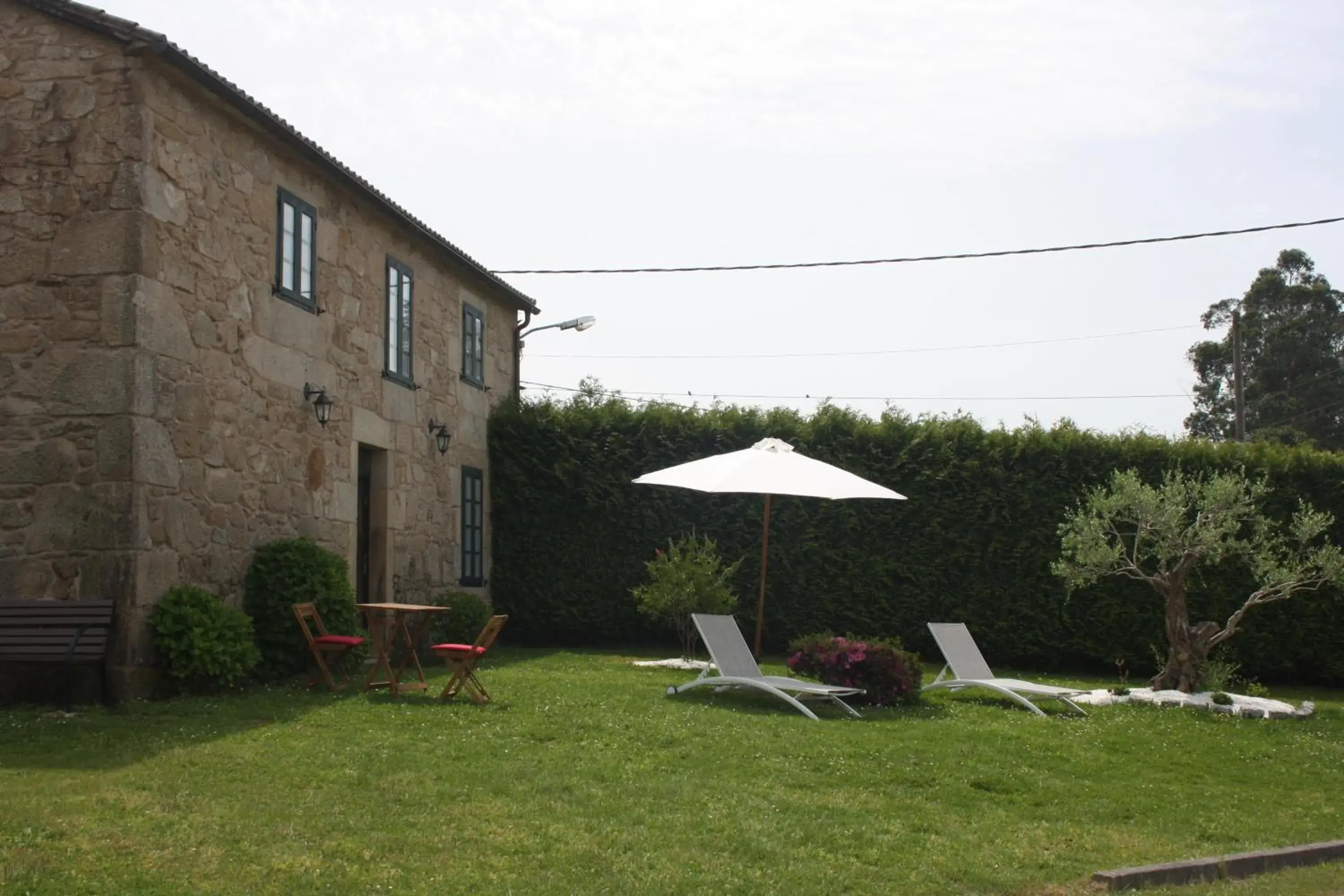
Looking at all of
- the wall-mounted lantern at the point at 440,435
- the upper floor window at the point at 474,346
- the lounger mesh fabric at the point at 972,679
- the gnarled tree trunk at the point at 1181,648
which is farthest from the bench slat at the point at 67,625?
the gnarled tree trunk at the point at 1181,648

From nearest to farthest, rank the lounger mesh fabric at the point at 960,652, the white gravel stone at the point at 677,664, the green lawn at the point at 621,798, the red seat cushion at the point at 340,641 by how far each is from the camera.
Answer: the green lawn at the point at 621,798 → the red seat cushion at the point at 340,641 → the lounger mesh fabric at the point at 960,652 → the white gravel stone at the point at 677,664

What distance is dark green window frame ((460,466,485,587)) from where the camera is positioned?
51.2 feet

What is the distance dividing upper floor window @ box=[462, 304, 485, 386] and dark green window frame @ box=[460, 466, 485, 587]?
3.81 ft

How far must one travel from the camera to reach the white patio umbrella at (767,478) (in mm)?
11227

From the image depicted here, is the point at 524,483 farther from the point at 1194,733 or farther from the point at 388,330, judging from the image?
the point at 1194,733

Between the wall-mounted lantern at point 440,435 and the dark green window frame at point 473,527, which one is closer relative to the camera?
the wall-mounted lantern at point 440,435

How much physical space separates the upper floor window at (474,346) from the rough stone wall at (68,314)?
6.77 metres

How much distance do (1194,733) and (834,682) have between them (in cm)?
275

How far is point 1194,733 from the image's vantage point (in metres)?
9.61

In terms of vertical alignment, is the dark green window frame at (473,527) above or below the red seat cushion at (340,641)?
above

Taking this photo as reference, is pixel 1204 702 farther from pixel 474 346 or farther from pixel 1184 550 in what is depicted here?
pixel 474 346

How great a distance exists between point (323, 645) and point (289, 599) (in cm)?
95

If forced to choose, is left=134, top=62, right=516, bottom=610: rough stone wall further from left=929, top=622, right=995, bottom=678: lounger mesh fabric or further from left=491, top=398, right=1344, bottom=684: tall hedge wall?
left=929, top=622, right=995, bottom=678: lounger mesh fabric

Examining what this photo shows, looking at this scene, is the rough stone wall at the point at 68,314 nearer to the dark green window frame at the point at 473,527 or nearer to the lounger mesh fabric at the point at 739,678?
the lounger mesh fabric at the point at 739,678
